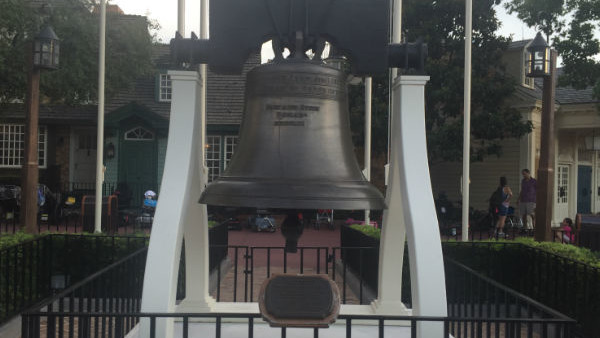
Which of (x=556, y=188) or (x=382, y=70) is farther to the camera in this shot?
(x=556, y=188)

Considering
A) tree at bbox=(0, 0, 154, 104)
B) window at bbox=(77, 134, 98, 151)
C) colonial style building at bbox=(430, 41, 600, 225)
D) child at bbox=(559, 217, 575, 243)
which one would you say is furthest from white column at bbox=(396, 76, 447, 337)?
window at bbox=(77, 134, 98, 151)

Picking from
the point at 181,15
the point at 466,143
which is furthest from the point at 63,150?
the point at 181,15

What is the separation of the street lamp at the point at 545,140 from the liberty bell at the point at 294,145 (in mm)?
6134

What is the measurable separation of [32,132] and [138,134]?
16.6m

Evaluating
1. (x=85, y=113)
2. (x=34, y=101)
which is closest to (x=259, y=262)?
(x=34, y=101)

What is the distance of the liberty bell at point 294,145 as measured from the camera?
12.9 ft

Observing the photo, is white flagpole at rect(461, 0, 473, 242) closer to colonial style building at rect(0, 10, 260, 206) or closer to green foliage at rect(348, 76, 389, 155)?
green foliage at rect(348, 76, 389, 155)

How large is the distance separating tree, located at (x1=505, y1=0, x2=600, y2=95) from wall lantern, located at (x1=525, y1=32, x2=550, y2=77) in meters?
10.3

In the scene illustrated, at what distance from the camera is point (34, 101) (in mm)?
10156

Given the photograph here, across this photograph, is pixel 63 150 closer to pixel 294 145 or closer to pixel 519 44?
pixel 519 44

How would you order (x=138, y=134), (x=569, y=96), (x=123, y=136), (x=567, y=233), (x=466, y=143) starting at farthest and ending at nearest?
(x=569, y=96)
(x=138, y=134)
(x=123, y=136)
(x=567, y=233)
(x=466, y=143)

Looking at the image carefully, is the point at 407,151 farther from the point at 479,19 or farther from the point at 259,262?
the point at 479,19

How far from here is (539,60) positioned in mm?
9930

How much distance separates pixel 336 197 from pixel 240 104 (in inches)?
920
